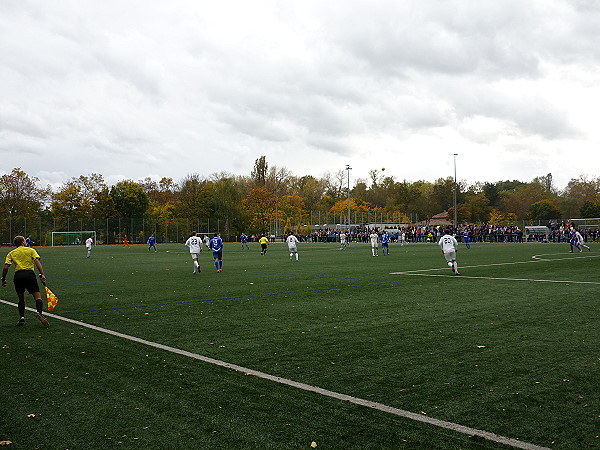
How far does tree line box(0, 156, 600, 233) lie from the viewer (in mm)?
78625

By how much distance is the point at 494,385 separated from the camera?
5.86 metres

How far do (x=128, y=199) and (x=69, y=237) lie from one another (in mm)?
12445

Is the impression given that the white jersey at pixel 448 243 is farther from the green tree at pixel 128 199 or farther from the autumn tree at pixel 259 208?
the autumn tree at pixel 259 208

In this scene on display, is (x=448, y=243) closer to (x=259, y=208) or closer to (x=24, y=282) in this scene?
(x=24, y=282)

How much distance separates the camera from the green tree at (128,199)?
78.7 m

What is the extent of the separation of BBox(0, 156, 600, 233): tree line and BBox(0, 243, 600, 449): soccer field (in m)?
67.3

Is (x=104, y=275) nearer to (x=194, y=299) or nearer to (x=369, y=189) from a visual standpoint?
(x=194, y=299)

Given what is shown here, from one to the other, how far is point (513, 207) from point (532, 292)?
319 feet

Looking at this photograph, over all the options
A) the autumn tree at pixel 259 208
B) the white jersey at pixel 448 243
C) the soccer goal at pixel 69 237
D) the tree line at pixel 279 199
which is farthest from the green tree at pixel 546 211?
the white jersey at pixel 448 243

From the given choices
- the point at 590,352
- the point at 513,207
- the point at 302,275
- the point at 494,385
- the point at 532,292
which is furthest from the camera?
the point at 513,207

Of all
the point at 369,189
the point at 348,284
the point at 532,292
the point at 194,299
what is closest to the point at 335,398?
Answer: the point at 194,299

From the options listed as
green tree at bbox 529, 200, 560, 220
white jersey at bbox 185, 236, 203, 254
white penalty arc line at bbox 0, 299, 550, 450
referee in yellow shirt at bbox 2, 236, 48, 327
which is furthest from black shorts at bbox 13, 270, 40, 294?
green tree at bbox 529, 200, 560, 220

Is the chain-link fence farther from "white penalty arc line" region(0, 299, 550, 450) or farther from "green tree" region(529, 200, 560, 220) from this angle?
"white penalty arc line" region(0, 299, 550, 450)

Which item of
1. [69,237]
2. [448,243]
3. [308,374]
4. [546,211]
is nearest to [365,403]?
[308,374]
